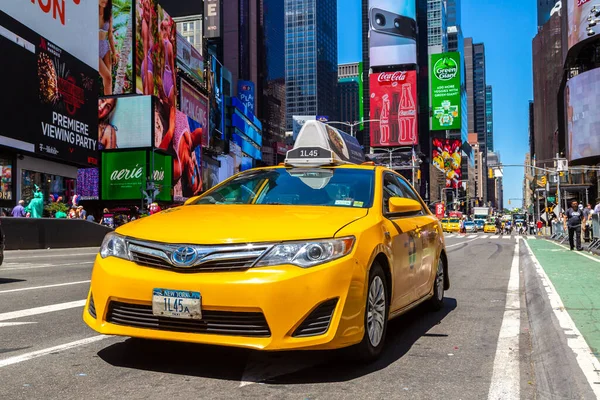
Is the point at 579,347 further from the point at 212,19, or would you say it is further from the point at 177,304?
the point at 212,19

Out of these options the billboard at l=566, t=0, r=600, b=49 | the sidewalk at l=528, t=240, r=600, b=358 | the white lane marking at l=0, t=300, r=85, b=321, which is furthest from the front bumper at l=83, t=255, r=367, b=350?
the billboard at l=566, t=0, r=600, b=49

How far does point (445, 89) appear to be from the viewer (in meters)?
142

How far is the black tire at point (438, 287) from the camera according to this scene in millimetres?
6621

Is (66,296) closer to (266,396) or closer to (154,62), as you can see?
(266,396)

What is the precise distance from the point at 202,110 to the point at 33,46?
50.7m

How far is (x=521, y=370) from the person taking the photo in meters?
4.22

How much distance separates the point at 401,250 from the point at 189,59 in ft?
256

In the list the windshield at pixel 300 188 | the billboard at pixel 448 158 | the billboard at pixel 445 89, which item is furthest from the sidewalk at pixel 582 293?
the billboard at pixel 448 158

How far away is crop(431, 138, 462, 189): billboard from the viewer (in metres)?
152

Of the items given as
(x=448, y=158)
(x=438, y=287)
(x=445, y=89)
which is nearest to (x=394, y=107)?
(x=445, y=89)

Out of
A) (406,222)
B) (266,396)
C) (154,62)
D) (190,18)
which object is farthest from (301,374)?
(190,18)

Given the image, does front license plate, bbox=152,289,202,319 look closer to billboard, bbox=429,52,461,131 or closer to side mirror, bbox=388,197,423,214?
side mirror, bbox=388,197,423,214

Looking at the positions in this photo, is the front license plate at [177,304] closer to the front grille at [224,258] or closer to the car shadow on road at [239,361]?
the front grille at [224,258]

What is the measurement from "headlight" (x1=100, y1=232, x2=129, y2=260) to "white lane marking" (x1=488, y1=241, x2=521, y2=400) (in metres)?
2.53
